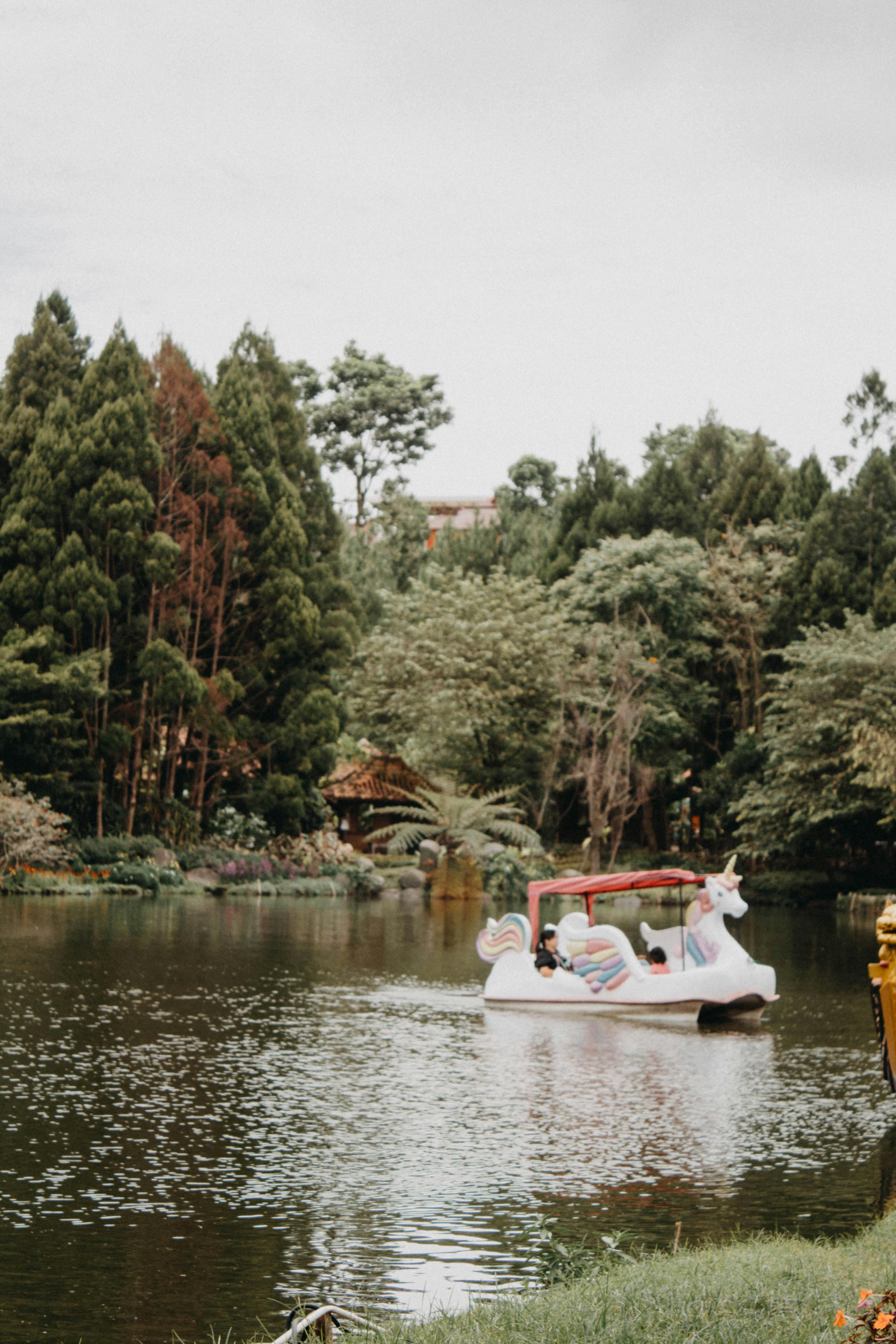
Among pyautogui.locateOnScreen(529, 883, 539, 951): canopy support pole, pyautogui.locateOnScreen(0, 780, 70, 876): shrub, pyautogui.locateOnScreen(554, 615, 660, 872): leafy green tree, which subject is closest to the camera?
pyautogui.locateOnScreen(529, 883, 539, 951): canopy support pole

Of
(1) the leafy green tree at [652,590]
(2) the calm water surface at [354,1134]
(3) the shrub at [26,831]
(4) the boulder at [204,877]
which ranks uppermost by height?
(1) the leafy green tree at [652,590]

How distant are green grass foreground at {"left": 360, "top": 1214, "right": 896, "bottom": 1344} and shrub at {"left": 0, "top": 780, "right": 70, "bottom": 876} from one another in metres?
22.6

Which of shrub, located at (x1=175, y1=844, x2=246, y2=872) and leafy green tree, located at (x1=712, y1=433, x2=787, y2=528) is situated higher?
leafy green tree, located at (x1=712, y1=433, x2=787, y2=528)

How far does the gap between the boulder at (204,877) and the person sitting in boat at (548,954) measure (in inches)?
→ 575

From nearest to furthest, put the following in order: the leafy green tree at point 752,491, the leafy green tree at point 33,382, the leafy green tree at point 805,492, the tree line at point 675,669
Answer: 1. the leafy green tree at point 33,382
2. the tree line at point 675,669
3. the leafy green tree at point 805,492
4. the leafy green tree at point 752,491

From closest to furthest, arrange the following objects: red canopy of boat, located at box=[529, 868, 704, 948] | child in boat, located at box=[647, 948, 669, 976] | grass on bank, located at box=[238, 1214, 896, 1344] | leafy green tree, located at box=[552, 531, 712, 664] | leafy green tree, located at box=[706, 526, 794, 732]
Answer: grass on bank, located at box=[238, 1214, 896, 1344], red canopy of boat, located at box=[529, 868, 704, 948], child in boat, located at box=[647, 948, 669, 976], leafy green tree, located at box=[552, 531, 712, 664], leafy green tree, located at box=[706, 526, 794, 732]

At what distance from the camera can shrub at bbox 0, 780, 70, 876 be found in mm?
27375

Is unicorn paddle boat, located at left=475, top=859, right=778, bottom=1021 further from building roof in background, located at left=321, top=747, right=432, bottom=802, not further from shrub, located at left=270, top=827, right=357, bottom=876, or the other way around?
building roof in background, located at left=321, top=747, right=432, bottom=802

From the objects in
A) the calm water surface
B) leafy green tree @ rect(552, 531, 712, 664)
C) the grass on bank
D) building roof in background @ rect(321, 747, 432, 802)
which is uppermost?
leafy green tree @ rect(552, 531, 712, 664)

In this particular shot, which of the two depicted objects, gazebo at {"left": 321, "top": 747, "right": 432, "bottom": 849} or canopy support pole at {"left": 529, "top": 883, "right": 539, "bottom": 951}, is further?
gazebo at {"left": 321, "top": 747, "right": 432, "bottom": 849}

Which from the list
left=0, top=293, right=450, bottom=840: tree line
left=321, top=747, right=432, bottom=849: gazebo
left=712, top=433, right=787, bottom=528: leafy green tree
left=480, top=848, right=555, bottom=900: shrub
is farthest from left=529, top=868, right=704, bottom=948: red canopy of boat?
left=712, top=433, right=787, bottom=528: leafy green tree

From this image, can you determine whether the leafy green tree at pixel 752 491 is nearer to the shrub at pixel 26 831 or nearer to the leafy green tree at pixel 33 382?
the leafy green tree at pixel 33 382

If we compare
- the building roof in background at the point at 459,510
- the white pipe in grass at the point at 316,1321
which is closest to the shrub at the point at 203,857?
the white pipe in grass at the point at 316,1321

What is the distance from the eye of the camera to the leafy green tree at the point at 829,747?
113 ft
